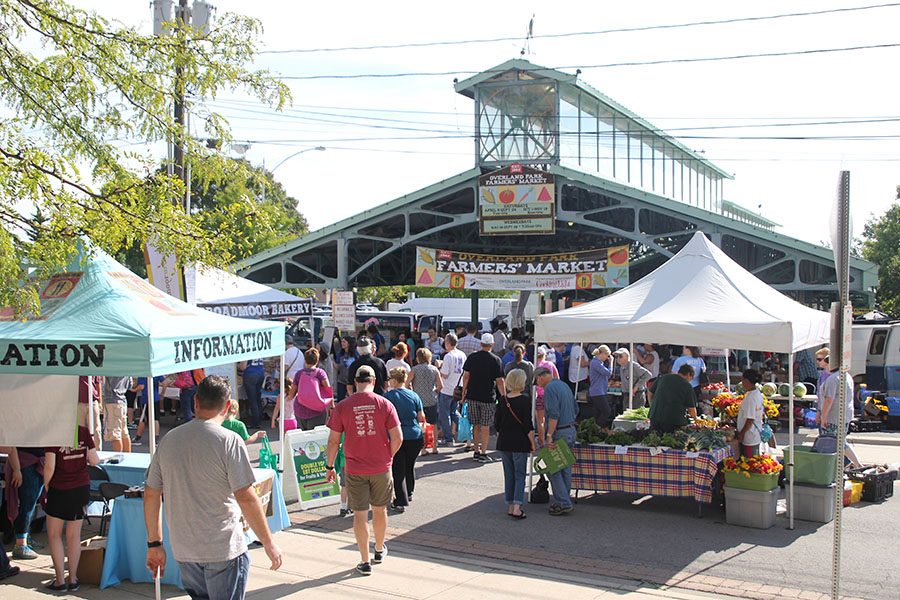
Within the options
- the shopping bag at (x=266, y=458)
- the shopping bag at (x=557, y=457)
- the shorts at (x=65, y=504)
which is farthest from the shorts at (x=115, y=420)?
the shopping bag at (x=557, y=457)

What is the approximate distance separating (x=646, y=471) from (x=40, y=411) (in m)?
6.45

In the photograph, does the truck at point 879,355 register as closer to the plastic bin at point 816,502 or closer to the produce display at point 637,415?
the produce display at point 637,415

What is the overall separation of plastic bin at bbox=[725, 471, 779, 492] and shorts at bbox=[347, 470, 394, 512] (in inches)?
160

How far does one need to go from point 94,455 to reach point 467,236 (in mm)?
22955

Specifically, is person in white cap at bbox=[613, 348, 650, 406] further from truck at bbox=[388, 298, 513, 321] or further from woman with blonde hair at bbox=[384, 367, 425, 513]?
truck at bbox=[388, 298, 513, 321]

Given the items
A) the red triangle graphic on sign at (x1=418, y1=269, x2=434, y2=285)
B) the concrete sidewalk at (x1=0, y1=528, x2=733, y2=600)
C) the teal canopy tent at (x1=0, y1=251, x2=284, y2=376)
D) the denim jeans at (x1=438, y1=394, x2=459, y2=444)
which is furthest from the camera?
the red triangle graphic on sign at (x1=418, y1=269, x2=434, y2=285)

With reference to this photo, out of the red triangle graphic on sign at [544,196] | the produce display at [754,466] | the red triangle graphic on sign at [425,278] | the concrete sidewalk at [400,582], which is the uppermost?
the red triangle graphic on sign at [544,196]

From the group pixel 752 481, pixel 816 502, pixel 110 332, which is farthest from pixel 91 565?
pixel 816 502

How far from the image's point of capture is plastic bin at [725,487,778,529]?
378 inches

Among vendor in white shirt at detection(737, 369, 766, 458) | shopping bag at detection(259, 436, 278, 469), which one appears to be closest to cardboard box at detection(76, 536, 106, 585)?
shopping bag at detection(259, 436, 278, 469)

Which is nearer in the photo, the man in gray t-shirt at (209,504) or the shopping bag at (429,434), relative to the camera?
the man in gray t-shirt at (209,504)

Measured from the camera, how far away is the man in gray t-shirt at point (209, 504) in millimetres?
4883

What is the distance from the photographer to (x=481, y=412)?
1323cm

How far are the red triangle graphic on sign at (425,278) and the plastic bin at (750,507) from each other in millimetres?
17453
